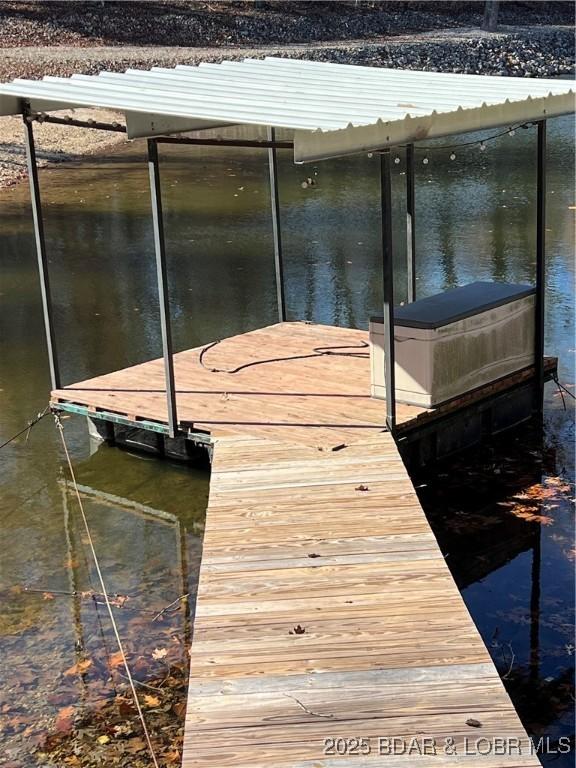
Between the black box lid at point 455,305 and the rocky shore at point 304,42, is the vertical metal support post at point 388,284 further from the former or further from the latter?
the rocky shore at point 304,42

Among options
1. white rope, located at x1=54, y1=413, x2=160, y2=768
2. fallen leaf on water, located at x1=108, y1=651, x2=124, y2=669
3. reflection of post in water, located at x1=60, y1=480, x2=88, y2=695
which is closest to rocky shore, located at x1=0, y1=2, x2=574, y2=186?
white rope, located at x1=54, y1=413, x2=160, y2=768

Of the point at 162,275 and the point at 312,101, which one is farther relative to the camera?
the point at 162,275

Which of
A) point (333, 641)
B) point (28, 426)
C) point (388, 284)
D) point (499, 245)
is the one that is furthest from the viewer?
point (499, 245)

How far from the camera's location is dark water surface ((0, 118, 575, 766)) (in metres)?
6.52

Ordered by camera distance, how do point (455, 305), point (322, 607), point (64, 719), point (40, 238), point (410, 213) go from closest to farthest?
1. point (322, 607)
2. point (64, 719)
3. point (455, 305)
4. point (40, 238)
5. point (410, 213)

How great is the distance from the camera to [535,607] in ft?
23.1

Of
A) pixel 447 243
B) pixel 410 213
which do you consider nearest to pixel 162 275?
pixel 410 213

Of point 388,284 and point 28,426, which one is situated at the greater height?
point 388,284

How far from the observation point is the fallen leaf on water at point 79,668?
6535mm

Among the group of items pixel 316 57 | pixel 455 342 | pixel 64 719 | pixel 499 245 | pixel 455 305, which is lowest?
pixel 499 245

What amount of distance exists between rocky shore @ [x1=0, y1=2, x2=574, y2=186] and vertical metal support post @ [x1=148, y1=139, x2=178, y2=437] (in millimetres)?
26183

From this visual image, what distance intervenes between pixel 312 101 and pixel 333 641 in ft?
14.5

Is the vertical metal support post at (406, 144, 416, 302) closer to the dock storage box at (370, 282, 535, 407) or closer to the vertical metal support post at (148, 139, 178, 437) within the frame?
the dock storage box at (370, 282, 535, 407)

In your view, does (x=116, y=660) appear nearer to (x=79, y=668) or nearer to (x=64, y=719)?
(x=79, y=668)
